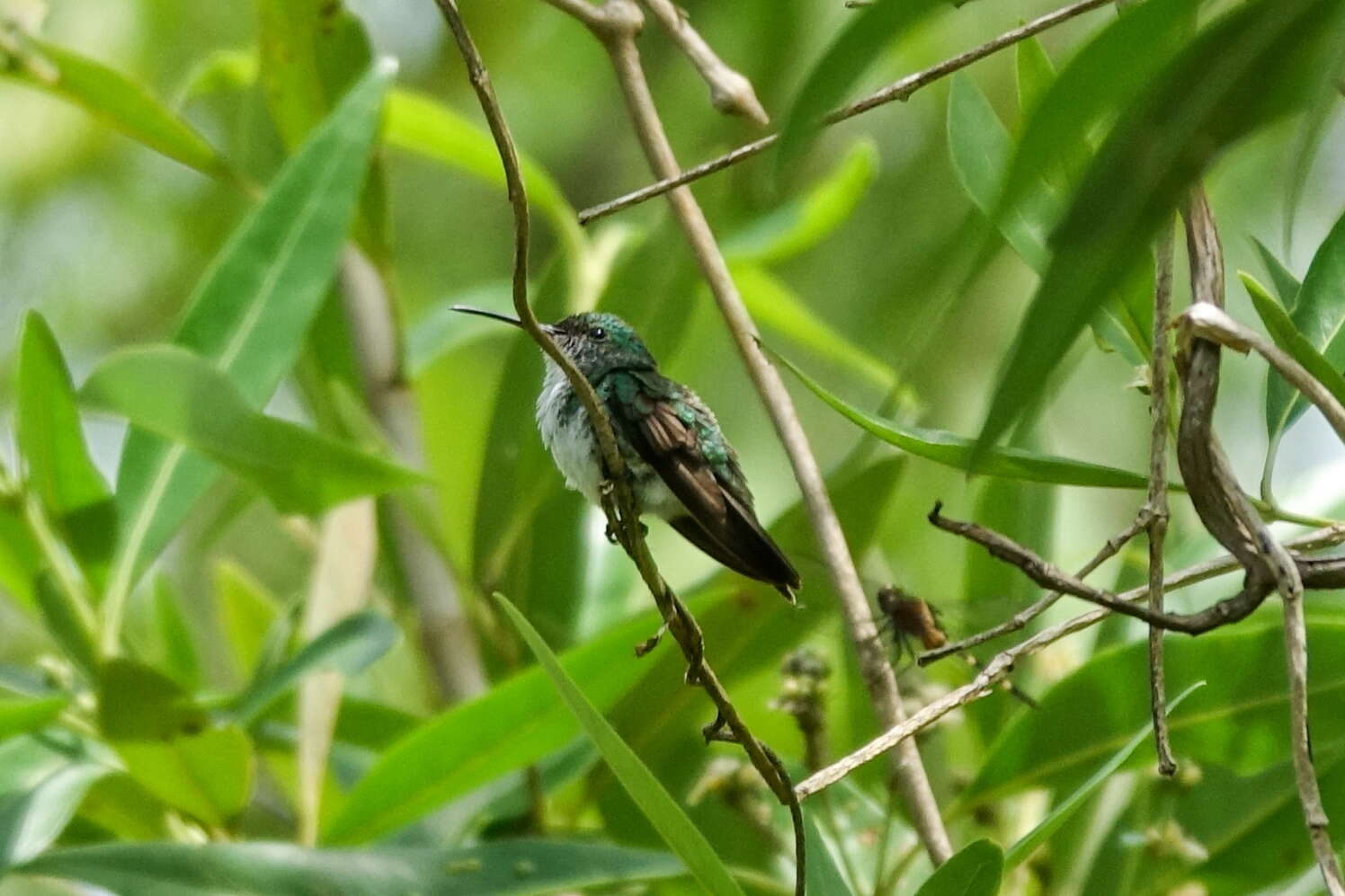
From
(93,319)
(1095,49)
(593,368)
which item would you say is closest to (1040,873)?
(593,368)

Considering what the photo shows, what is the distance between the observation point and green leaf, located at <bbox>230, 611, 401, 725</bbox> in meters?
2.12

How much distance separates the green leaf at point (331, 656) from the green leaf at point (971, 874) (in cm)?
100

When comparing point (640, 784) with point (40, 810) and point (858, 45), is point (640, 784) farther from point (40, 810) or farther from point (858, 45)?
point (40, 810)

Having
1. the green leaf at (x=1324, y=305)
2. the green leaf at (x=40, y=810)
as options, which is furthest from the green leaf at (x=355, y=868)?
the green leaf at (x=1324, y=305)

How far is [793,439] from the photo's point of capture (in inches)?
68.2

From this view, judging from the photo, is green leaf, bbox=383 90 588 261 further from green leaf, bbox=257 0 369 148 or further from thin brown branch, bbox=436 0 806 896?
thin brown branch, bbox=436 0 806 896

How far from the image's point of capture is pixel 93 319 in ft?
14.7

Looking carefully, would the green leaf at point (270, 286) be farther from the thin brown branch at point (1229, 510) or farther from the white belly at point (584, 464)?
the thin brown branch at point (1229, 510)

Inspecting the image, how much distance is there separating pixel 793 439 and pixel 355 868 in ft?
2.54

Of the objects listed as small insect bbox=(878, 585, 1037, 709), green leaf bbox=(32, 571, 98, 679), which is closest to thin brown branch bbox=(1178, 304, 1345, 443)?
small insect bbox=(878, 585, 1037, 709)

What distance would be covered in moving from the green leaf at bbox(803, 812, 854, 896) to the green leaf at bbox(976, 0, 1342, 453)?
80 cm

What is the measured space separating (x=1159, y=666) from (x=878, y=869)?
643 millimetres

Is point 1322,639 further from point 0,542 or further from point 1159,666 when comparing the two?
point 0,542

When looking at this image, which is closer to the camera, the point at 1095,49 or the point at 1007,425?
the point at 1007,425
